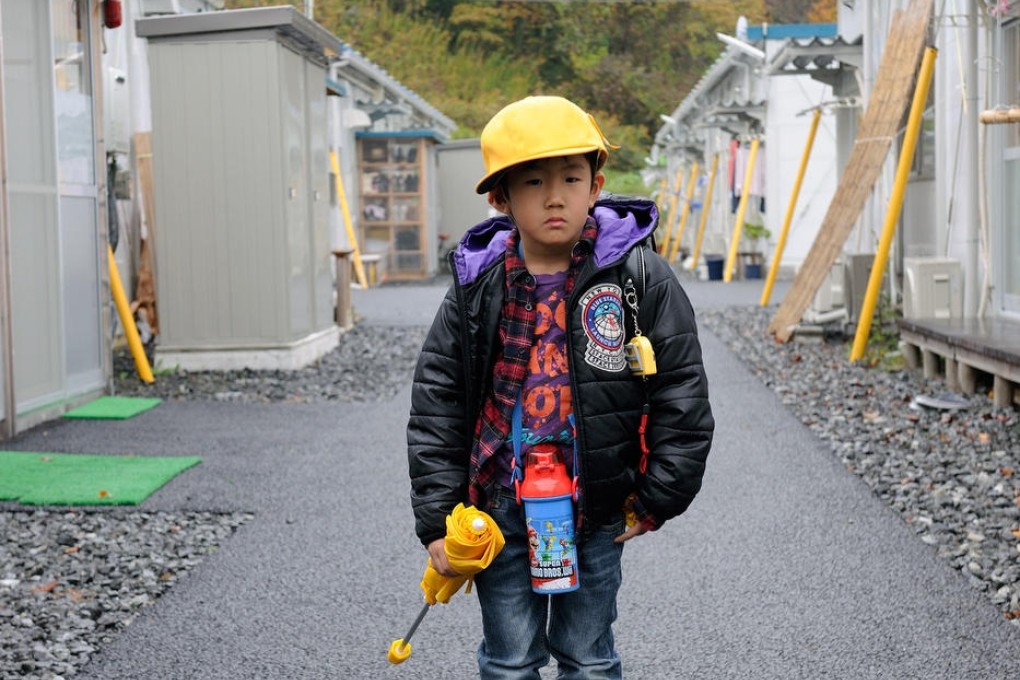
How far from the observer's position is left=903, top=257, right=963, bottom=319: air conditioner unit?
10.7 meters

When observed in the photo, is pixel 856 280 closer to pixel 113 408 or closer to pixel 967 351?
pixel 967 351

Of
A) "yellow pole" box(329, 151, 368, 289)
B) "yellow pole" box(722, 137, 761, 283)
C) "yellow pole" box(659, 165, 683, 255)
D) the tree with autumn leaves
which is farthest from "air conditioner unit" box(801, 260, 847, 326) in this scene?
the tree with autumn leaves

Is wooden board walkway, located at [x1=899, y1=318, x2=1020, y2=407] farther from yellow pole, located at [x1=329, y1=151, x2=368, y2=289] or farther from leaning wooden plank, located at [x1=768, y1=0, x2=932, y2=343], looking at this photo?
yellow pole, located at [x1=329, y1=151, x2=368, y2=289]

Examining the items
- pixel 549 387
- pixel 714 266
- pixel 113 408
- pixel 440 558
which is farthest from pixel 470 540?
pixel 714 266

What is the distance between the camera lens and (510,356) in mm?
2912

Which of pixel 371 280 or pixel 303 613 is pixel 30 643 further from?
pixel 371 280

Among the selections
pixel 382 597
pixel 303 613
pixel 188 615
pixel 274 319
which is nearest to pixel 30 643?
pixel 188 615

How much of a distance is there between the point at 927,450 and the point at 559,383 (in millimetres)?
5183

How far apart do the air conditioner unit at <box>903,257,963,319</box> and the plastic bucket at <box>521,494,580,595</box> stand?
839 centimetres

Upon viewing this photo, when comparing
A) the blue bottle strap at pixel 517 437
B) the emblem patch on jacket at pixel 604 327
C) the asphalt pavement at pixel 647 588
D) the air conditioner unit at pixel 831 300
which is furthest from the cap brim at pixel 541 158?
the air conditioner unit at pixel 831 300

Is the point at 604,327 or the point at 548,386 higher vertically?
the point at 604,327

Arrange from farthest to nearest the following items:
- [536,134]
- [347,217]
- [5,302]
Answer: [347,217] < [5,302] < [536,134]

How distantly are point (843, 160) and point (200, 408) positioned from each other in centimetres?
1005

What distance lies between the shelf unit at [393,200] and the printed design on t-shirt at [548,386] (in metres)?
23.8
